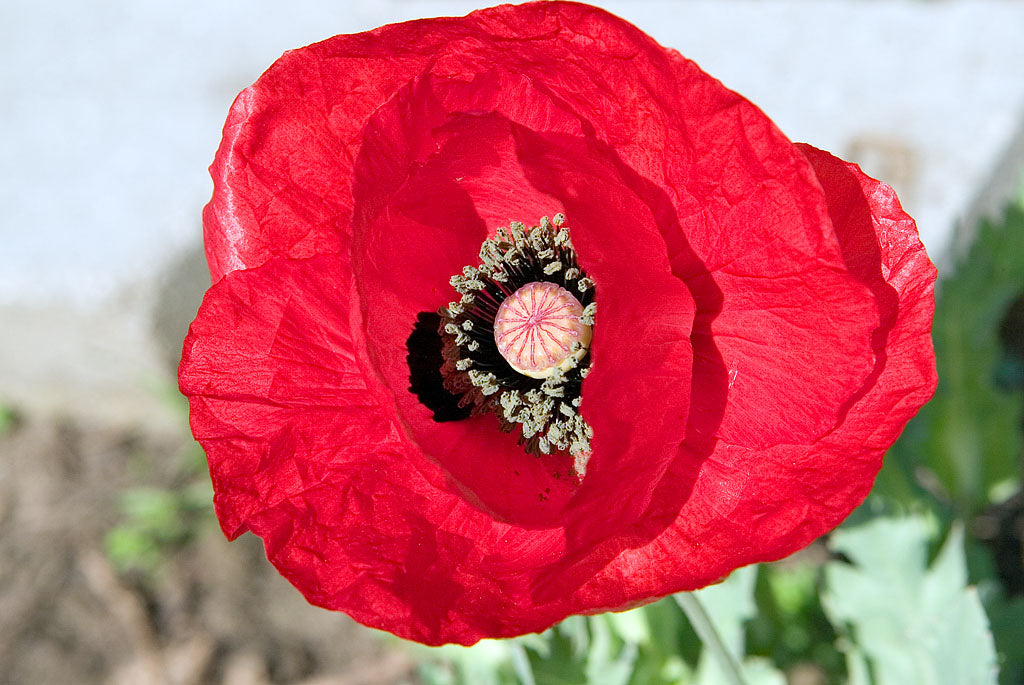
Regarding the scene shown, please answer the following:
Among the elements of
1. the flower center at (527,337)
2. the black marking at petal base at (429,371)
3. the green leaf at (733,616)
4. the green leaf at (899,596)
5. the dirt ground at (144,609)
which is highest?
the flower center at (527,337)

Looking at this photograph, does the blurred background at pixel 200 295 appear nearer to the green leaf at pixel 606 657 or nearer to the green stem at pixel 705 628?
the green leaf at pixel 606 657

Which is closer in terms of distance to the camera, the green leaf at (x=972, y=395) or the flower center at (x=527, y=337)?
the flower center at (x=527, y=337)

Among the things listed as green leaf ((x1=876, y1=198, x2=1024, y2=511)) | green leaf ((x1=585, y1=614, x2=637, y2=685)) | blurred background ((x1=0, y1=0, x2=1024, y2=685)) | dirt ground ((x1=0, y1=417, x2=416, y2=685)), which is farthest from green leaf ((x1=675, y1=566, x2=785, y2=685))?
dirt ground ((x1=0, y1=417, x2=416, y2=685))

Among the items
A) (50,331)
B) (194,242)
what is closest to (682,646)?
(194,242)

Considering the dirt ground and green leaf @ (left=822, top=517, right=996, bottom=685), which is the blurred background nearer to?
the dirt ground

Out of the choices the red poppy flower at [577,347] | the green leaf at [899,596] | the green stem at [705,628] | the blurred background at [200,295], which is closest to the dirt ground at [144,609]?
the blurred background at [200,295]

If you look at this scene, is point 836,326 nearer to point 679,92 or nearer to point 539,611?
point 679,92

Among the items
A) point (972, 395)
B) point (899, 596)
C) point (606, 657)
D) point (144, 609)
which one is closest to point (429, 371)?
point (606, 657)
